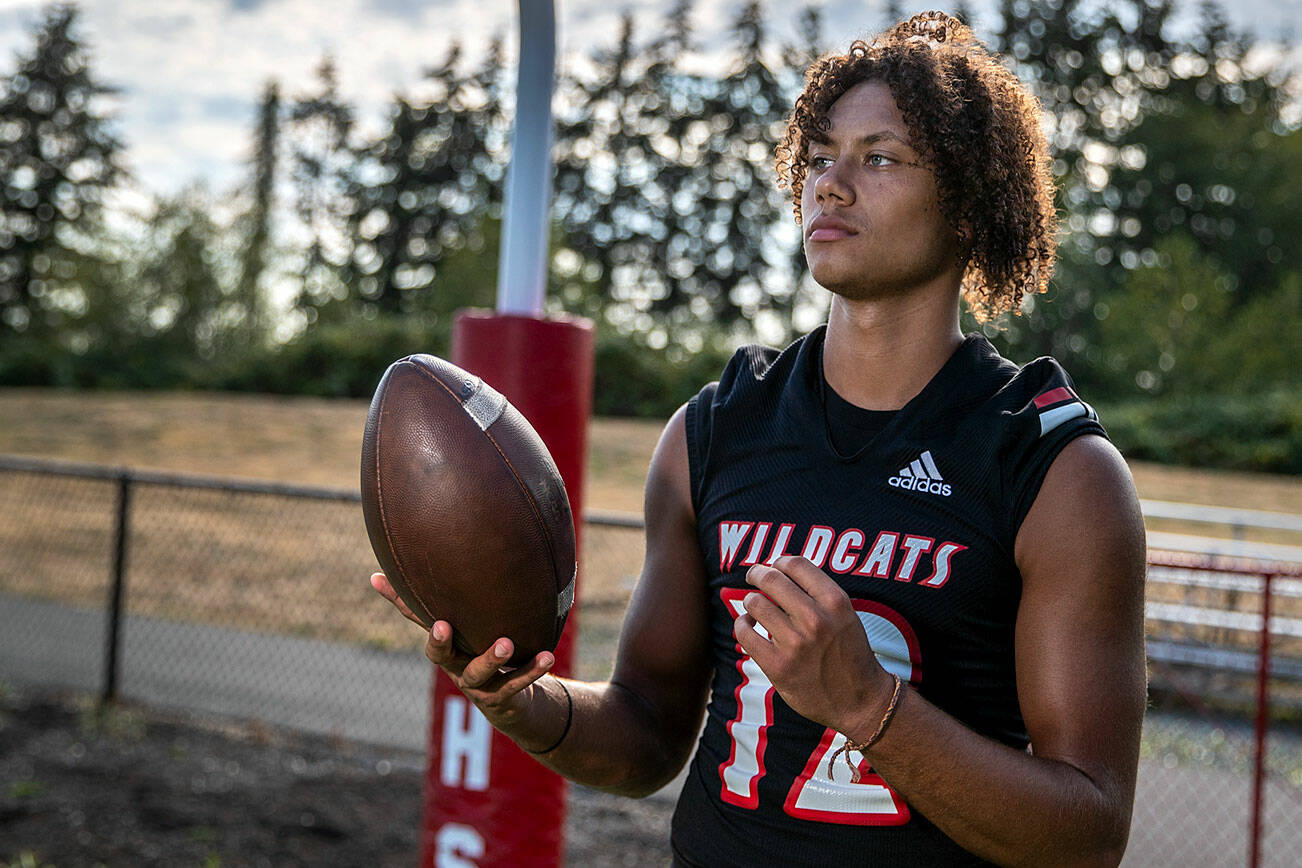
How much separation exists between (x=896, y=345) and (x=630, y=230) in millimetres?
31471

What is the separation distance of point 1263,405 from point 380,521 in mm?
18802

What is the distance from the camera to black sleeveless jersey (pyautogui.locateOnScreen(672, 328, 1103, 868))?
4.80ft

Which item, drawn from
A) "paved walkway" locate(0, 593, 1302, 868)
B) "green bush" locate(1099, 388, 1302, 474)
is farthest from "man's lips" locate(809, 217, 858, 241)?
"green bush" locate(1099, 388, 1302, 474)

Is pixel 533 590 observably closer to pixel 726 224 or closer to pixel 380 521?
pixel 380 521

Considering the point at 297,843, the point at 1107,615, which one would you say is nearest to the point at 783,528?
the point at 1107,615

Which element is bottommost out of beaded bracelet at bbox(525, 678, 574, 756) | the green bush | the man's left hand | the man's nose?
the green bush

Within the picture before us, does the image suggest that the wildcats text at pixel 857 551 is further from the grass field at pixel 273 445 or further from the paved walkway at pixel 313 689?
the grass field at pixel 273 445

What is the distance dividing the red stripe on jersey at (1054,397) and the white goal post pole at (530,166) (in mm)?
1593

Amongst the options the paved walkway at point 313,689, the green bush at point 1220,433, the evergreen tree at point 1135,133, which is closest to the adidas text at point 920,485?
the paved walkway at point 313,689

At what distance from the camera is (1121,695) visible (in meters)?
1.37

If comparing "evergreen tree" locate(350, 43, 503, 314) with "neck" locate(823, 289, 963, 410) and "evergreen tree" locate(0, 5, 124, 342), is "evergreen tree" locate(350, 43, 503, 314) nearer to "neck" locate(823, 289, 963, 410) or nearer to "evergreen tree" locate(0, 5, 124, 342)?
"evergreen tree" locate(0, 5, 124, 342)

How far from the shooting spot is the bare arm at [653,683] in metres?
1.69

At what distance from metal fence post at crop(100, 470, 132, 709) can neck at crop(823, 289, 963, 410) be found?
513cm

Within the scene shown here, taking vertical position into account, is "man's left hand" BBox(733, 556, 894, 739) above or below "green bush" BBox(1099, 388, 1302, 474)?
above
